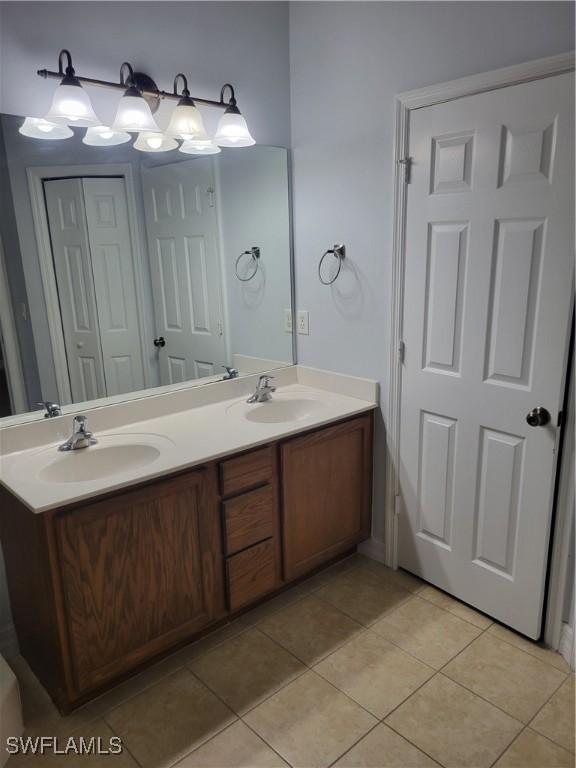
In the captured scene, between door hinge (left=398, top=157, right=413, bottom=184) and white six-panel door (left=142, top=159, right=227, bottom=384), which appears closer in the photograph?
door hinge (left=398, top=157, right=413, bottom=184)

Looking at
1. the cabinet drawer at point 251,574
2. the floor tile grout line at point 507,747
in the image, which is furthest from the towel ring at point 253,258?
the floor tile grout line at point 507,747

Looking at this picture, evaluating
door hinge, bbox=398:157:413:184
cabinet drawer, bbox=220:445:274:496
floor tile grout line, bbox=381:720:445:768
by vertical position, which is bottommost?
floor tile grout line, bbox=381:720:445:768

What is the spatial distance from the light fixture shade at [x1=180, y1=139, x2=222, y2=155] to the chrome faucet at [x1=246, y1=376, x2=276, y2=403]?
39.6 inches

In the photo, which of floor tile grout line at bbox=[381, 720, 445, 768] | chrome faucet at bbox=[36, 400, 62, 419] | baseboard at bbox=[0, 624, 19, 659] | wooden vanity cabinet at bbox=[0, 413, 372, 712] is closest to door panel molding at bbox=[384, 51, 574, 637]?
wooden vanity cabinet at bbox=[0, 413, 372, 712]

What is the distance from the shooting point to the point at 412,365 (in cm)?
225

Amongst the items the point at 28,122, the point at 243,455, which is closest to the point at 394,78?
the point at 28,122

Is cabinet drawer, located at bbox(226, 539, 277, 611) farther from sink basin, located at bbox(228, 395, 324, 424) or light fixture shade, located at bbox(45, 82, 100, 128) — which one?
light fixture shade, located at bbox(45, 82, 100, 128)

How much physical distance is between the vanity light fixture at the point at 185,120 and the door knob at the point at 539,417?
63.7 inches

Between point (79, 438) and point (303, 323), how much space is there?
1.22 metres

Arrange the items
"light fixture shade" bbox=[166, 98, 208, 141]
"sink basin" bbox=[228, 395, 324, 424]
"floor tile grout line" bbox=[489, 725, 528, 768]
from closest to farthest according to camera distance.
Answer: "floor tile grout line" bbox=[489, 725, 528, 768], "light fixture shade" bbox=[166, 98, 208, 141], "sink basin" bbox=[228, 395, 324, 424]

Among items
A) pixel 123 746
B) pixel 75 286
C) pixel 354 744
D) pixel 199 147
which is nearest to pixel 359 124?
pixel 199 147

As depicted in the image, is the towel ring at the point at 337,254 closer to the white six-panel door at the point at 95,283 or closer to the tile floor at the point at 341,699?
the white six-panel door at the point at 95,283

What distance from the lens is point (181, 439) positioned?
2.01 m

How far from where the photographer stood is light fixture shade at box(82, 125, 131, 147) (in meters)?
1.95
